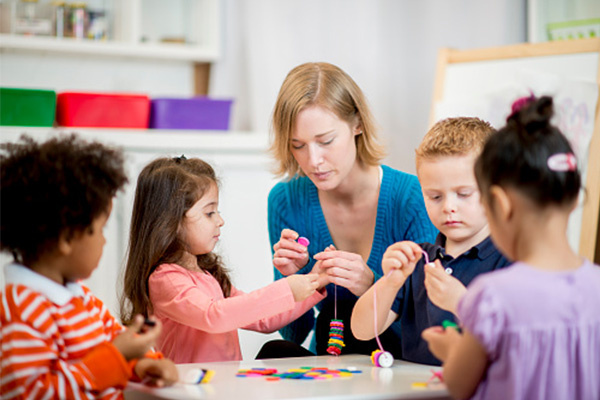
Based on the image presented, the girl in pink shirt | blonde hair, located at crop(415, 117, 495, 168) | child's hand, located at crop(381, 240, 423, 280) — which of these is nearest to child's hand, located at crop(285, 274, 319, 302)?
the girl in pink shirt

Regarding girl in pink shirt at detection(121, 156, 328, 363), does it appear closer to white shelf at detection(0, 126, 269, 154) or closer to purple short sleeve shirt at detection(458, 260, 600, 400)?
purple short sleeve shirt at detection(458, 260, 600, 400)

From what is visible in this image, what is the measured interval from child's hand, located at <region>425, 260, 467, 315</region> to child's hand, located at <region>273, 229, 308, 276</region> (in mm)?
423

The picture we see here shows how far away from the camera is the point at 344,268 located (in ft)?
4.97

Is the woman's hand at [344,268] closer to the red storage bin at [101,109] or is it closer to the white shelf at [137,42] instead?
the red storage bin at [101,109]

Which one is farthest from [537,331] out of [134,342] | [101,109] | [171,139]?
[101,109]

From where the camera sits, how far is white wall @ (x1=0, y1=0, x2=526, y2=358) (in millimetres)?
3082

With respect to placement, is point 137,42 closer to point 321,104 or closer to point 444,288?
point 321,104

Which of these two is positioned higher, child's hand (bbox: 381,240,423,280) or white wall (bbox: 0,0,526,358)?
white wall (bbox: 0,0,526,358)

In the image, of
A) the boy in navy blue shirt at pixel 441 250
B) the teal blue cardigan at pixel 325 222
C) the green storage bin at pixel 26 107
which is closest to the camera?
the boy in navy blue shirt at pixel 441 250

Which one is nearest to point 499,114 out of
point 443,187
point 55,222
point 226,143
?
point 226,143

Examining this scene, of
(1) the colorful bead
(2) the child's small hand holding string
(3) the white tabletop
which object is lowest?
(1) the colorful bead

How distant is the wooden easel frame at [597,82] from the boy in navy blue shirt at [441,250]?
0.96 metres

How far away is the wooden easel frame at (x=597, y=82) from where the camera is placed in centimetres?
241

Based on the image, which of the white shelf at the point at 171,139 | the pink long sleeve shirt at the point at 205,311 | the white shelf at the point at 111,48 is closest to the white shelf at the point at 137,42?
the white shelf at the point at 111,48
